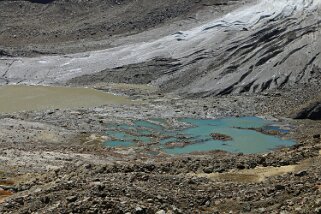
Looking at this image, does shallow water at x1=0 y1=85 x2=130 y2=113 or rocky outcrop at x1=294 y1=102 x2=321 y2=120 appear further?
shallow water at x1=0 y1=85 x2=130 y2=113

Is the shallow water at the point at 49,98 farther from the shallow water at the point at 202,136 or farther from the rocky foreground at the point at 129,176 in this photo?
the shallow water at the point at 202,136

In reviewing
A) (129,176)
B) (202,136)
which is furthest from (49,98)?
(129,176)

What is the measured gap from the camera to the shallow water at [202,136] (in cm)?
3644

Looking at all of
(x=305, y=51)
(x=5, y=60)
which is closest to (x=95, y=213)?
(x=305, y=51)

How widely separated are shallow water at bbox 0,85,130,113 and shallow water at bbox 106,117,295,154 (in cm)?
976

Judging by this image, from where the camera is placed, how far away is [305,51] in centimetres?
5675

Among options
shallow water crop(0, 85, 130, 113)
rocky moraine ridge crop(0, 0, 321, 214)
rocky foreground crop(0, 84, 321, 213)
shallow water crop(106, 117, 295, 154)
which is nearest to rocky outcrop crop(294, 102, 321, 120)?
rocky moraine ridge crop(0, 0, 321, 214)

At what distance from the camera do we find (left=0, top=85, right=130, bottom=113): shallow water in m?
50.1

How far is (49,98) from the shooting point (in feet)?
176

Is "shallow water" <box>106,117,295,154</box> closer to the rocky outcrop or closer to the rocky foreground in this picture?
the rocky foreground

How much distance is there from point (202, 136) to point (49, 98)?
1988 cm

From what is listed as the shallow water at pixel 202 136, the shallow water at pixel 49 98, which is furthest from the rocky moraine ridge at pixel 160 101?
the shallow water at pixel 49 98

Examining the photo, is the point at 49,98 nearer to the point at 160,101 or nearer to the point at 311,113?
the point at 160,101

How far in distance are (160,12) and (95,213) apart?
207 ft
